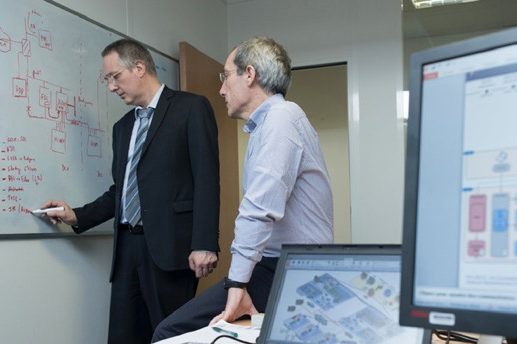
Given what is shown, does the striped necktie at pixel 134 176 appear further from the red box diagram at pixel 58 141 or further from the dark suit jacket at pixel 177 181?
the red box diagram at pixel 58 141

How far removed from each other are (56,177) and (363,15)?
98.0 inches

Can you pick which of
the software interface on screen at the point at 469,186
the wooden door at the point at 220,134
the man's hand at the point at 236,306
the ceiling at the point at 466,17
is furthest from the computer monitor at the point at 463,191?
the ceiling at the point at 466,17

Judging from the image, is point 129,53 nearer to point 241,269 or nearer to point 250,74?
point 250,74

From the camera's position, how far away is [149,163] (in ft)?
6.95

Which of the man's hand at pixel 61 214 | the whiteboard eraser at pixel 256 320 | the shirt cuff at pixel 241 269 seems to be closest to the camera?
the whiteboard eraser at pixel 256 320

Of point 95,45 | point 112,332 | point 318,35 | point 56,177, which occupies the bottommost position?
point 112,332

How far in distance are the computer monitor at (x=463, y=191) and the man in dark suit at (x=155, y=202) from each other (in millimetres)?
1497

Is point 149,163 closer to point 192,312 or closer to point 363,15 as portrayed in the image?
point 192,312

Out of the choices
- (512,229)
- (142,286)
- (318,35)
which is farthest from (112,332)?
(318,35)

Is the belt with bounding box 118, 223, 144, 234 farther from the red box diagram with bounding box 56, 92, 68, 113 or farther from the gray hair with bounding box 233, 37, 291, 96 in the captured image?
the gray hair with bounding box 233, 37, 291, 96

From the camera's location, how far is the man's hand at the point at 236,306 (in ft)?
4.03

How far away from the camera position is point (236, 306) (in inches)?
49.4

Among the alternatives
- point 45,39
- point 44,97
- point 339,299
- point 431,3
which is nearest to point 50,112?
point 44,97

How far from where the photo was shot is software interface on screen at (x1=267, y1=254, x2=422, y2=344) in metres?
0.82
